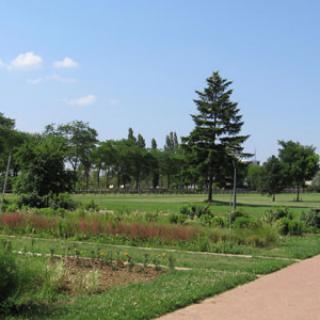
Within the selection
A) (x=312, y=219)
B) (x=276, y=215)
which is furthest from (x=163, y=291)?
(x=276, y=215)

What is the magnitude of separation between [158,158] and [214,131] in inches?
2285

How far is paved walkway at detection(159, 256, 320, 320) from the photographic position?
788 centimetres

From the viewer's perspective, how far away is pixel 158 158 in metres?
119

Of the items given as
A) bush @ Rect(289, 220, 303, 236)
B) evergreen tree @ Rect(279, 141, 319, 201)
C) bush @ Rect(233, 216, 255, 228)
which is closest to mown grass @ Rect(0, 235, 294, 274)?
bush @ Rect(233, 216, 255, 228)

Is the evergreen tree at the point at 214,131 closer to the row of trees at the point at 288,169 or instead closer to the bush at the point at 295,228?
the row of trees at the point at 288,169

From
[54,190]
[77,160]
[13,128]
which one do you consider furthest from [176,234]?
[77,160]

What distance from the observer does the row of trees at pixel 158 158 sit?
3406cm

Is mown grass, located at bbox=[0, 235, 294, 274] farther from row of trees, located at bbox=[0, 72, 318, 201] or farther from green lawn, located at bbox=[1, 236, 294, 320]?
row of trees, located at bbox=[0, 72, 318, 201]

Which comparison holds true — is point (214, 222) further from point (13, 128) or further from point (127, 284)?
point (13, 128)

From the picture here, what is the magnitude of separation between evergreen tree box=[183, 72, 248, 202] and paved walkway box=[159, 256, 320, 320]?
49340mm

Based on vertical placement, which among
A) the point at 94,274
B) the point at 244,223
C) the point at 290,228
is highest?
the point at 244,223

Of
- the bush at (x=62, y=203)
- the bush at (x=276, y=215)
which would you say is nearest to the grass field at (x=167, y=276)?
the bush at (x=276, y=215)

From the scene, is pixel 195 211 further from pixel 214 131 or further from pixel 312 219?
pixel 214 131

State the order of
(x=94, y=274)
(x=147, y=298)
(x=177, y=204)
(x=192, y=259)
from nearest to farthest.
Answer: (x=147, y=298), (x=94, y=274), (x=192, y=259), (x=177, y=204)
